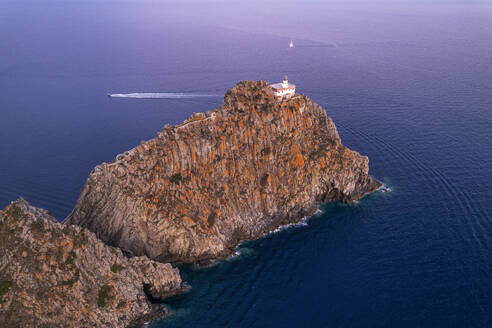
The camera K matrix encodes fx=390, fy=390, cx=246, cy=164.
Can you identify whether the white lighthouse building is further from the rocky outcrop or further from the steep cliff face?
the rocky outcrop

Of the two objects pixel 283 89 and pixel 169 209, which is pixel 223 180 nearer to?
pixel 169 209

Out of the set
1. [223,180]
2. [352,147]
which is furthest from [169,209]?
[352,147]

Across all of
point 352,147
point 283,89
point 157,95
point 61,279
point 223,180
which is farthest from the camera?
point 157,95

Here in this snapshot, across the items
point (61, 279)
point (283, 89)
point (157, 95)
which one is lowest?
point (61, 279)

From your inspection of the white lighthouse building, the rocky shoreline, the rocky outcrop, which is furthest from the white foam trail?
the rocky outcrop

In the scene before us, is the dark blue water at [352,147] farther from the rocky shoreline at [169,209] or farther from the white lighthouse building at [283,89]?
the white lighthouse building at [283,89]

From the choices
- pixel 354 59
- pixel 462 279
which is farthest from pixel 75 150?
pixel 354 59
